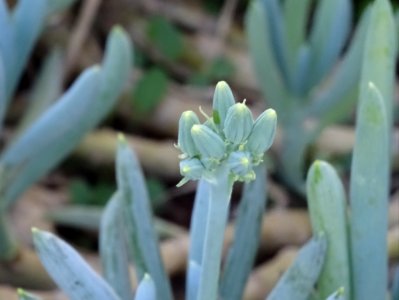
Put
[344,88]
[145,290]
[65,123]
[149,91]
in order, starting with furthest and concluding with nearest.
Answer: [149,91], [344,88], [65,123], [145,290]

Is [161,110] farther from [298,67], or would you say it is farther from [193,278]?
[193,278]

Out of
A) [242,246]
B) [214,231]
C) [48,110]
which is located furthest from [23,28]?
[214,231]

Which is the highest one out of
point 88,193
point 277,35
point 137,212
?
point 277,35

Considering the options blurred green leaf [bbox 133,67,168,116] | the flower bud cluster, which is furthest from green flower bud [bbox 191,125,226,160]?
blurred green leaf [bbox 133,67,168,116]

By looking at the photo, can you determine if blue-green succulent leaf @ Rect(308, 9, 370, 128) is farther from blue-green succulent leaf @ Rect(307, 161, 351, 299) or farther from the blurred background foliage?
blue-green succulent leaf @ Rect(307, 161, 351, 299)

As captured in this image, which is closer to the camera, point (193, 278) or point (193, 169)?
point (193, 169)

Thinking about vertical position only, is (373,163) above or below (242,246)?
above

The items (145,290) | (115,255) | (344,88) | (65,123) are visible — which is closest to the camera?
(145,290)

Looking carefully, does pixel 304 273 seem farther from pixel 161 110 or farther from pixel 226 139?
pixel 161 110
